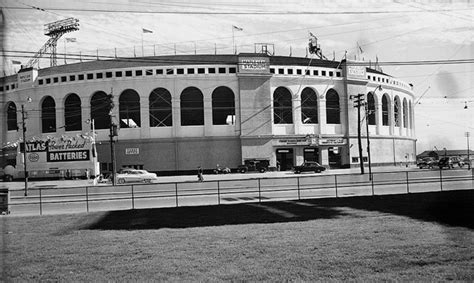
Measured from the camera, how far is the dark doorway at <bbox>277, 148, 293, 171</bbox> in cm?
6203

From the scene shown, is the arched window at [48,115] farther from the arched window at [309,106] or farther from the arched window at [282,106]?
the arched window at [309,106]

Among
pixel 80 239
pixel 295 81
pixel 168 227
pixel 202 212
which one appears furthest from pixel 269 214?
pixel 295 81

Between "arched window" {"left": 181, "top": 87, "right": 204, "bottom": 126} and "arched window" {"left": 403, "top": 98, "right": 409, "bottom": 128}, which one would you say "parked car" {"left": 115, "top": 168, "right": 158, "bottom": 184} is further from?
"arched window" {"left": 403, "top": 98, "right": 409, "bottom": 128}

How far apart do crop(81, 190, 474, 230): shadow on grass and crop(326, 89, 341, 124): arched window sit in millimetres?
45695

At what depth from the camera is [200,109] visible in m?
59.4

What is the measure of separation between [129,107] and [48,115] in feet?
41.6

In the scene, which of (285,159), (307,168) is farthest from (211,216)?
(285,159)

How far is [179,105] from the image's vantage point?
58.3 m

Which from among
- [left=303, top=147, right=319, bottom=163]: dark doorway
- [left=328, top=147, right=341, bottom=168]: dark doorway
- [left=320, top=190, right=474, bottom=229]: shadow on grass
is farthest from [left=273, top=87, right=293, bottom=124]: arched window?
[left=320, top=190, right=474, bottom=229]: shadow on grass

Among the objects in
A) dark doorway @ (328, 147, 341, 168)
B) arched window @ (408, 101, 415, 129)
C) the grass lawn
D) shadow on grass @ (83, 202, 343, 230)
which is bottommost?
shadow on grass @ (83, 202, 343, 230)

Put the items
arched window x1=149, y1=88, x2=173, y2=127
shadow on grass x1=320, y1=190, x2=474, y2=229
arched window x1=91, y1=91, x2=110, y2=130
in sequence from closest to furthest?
1. shadow on grass x1=320, y1=190, x2=474, y2=229
2. arched window x1=149, y1=88, x2=173, y2=127
3. arched window x1=91, y1=91, x2=110, y2=130

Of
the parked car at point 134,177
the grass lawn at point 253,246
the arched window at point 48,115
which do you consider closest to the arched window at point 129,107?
the arched window at point 48,115

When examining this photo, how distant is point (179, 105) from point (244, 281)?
171 ft

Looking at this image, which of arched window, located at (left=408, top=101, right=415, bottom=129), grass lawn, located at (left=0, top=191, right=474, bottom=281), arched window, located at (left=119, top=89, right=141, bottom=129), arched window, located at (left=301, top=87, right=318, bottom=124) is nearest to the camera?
grass lawn, located at (left=0, top=191, right=474, bottom=281)
